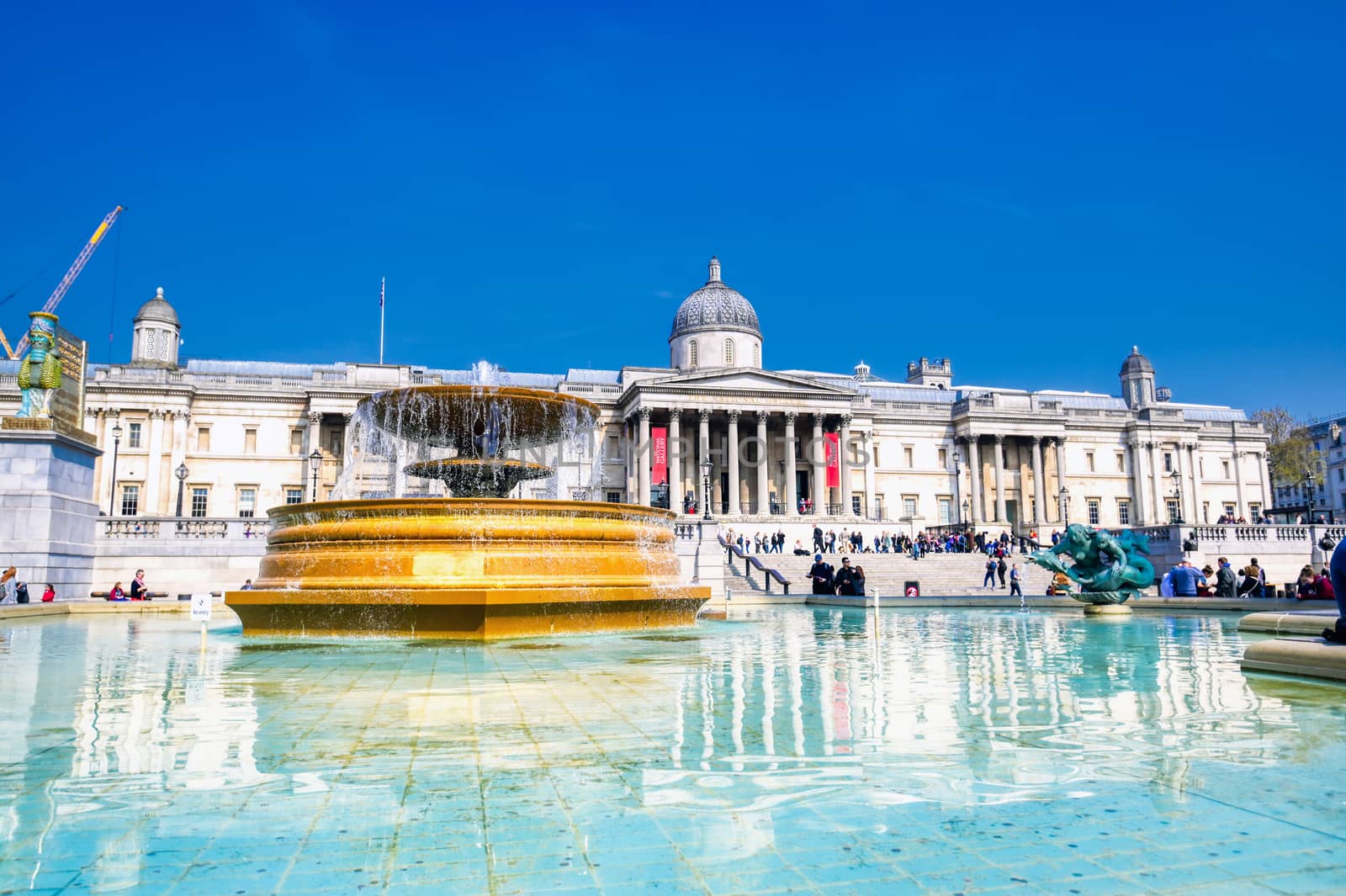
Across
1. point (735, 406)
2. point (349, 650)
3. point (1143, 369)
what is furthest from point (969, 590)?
point (1143, 369)

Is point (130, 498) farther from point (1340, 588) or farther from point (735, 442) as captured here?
point (1340, 588)

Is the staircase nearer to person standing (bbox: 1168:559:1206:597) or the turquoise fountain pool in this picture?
person standing (bbox: 1168:559:1206:597)

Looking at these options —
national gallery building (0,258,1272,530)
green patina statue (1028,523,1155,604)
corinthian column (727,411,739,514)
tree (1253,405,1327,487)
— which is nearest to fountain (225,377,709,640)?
green patina statue (1028,523,1155,604)

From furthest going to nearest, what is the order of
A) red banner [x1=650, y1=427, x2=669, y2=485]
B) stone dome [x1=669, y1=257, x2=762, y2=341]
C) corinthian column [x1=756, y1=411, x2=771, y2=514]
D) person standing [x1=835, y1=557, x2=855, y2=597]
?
stone dome [x1=669, y1=257, x2=762, y2=341] → corinthian column [x1=756, y1=411, x2=771, y2=514] → red banner [x1=650, y1=427, x2=669, y2=485] → person standing [x1=835, y1=557, x2=855, y2=597]

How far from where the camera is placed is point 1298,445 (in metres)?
73.7

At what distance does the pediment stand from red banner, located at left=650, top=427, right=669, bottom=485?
2775 millimetres

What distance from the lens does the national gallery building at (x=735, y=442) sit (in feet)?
177

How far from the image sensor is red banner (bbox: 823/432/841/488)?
56.9m

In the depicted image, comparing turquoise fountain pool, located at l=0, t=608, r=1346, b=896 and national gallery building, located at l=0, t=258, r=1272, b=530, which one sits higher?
national gallery building, located at l=0, t=258, r=1272, b=530

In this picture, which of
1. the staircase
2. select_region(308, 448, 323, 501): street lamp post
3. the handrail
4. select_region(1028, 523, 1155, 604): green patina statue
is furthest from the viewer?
select_region(308, 448, 323, 501): street lamp post

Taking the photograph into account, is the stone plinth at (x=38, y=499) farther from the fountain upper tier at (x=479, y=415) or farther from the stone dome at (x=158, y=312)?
the stone dome at (x=158, y=312)

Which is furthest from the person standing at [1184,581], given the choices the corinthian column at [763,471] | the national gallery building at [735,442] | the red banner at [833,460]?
the corinthian column at [763,471]

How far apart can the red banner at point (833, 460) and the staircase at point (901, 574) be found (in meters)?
16.1

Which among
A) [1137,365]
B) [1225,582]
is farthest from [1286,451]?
[1225,582]
